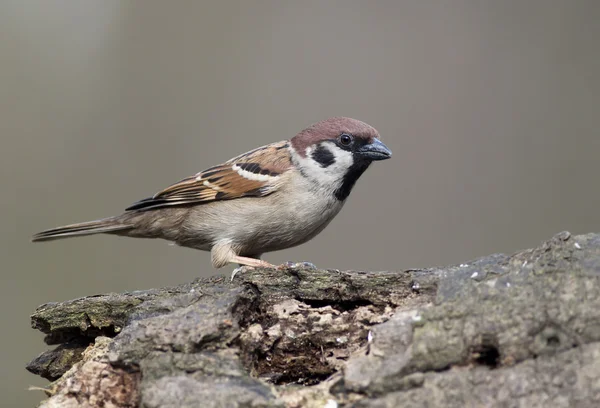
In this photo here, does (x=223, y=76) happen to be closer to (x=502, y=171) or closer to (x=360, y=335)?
(x=502, y=171)

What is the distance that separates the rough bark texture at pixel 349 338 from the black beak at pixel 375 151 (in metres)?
1.69

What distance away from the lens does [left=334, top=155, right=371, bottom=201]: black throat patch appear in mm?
4980

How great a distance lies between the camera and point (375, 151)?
16.1 feet

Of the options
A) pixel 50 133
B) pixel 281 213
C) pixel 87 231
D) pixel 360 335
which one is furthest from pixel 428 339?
pixel 50 133

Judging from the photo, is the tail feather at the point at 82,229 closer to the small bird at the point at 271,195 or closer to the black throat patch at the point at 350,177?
the small bird at the point at 271,195

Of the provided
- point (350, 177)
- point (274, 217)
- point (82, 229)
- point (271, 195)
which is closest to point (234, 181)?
point (271, 195)

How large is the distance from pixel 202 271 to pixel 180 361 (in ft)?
15.4

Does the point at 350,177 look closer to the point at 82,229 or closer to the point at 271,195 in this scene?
the point at 271,195

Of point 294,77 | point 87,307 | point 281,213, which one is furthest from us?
point 294,77

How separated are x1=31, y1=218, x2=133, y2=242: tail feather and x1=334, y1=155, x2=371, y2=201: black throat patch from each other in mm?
1765

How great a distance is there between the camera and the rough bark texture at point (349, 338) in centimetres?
248

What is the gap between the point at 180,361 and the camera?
2.80m

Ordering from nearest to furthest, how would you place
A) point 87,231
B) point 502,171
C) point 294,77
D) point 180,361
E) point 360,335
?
point 180,361 < point 360,335 < point 87,231 < point 502,171 < point 294,77

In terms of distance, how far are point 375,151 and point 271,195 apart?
830 millimetres
